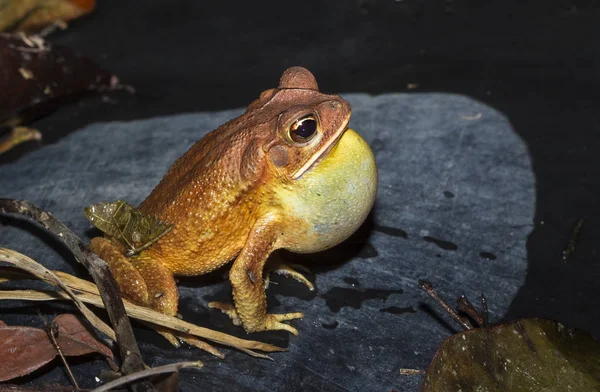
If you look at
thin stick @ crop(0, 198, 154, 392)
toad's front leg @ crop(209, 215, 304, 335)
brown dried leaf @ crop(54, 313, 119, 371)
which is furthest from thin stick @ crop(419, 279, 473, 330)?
brown dried leaf @ crop(54, 313, 119, 371)

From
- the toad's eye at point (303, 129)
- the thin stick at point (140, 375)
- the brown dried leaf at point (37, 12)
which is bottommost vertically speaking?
the thin stick at point (140, 375)

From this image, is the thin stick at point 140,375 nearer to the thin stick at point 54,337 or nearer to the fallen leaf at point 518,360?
the thin stick at point 54,337

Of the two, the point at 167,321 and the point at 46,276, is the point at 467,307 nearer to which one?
the point at 167,321

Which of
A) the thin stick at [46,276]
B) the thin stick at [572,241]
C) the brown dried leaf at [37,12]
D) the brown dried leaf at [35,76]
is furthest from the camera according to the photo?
the brown dried leaf at [37,12]

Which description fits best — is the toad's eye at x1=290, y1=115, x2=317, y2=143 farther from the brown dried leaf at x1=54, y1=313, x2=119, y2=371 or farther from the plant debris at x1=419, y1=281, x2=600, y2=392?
the brown dried leaf at x1=54, y1=313, x2=119, y2=371

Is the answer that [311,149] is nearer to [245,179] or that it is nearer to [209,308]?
[245,179]

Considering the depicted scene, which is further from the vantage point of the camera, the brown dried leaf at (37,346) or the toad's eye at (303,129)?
the toad's eye at (303,129)

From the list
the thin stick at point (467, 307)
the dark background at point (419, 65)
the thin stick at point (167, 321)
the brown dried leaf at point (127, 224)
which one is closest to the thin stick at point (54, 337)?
the thin stick at point (167, 321)
